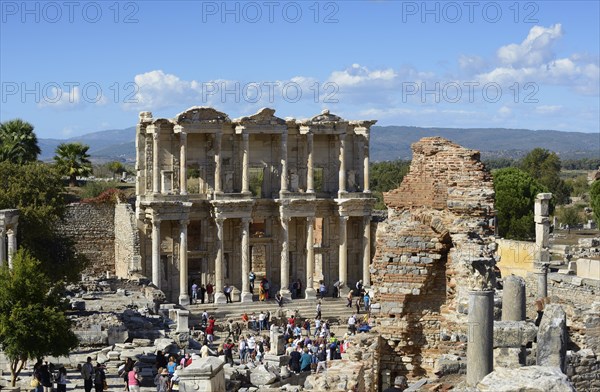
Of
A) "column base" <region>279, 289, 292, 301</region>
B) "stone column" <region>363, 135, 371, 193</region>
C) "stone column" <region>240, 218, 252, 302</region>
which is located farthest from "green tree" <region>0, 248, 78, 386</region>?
"stone column" <region>363, 135, 371, 193</region>

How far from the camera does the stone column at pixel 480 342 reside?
50.6 feet

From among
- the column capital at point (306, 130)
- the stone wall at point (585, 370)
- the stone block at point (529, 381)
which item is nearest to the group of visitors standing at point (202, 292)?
the column capital at point (306, 130)

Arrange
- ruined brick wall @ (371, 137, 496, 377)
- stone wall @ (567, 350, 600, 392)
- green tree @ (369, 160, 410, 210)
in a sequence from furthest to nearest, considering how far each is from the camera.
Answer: green tree @ (369, 160, 410, 210), ruined brick wall @ (371, 137, 496, 377), stone wall @ (567, 350, 600, 392)

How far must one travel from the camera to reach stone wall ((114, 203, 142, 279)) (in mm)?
48688

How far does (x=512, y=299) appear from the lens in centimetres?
2125

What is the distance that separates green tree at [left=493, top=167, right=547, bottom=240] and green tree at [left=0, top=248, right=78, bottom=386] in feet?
140

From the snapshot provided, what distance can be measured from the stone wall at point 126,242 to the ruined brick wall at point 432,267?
31092 mm

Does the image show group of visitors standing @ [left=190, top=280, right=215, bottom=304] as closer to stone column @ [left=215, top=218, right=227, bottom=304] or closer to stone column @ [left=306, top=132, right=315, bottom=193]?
stone column @ [left=215, top=218, right=227, bottom=304]

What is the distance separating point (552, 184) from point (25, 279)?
85.6m

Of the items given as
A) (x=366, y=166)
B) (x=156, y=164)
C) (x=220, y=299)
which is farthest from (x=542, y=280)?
(x=156, y=164)

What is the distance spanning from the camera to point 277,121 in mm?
51000

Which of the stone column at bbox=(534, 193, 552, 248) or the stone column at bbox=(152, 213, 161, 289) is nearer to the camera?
the stone column at bbox=(534, 193, 552, 248)

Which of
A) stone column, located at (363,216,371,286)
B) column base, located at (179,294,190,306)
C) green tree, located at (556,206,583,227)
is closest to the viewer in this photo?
column base, located at (179,294,190,306)

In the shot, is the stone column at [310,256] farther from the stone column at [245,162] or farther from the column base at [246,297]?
the stone column at [245,162]
